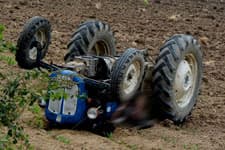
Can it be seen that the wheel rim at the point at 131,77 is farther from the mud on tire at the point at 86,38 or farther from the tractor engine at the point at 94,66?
the mud on tire at the point at 86,38

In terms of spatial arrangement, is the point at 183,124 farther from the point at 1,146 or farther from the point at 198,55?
the point at 1,146

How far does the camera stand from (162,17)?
1655cm

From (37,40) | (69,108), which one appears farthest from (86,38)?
(69,108)

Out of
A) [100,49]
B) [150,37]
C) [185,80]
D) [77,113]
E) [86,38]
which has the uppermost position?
[150,37]

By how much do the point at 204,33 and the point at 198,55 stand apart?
19.6 ft

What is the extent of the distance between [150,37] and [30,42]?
20.9 ft

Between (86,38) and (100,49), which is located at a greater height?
(86,38)

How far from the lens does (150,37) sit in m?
13.6

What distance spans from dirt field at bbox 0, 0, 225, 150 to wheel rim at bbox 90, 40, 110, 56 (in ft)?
4.22

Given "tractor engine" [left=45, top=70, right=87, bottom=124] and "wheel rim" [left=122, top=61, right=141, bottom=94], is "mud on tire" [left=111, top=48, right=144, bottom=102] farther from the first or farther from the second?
"tractor engine" [left=45, top=70, right=87, bottom=124]

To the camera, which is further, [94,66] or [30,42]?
[94,66]

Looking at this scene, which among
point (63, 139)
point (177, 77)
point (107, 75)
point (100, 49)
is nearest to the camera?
point (63, 139)

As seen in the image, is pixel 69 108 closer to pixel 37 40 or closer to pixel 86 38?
pixel 37 40

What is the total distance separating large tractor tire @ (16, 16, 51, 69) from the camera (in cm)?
739
